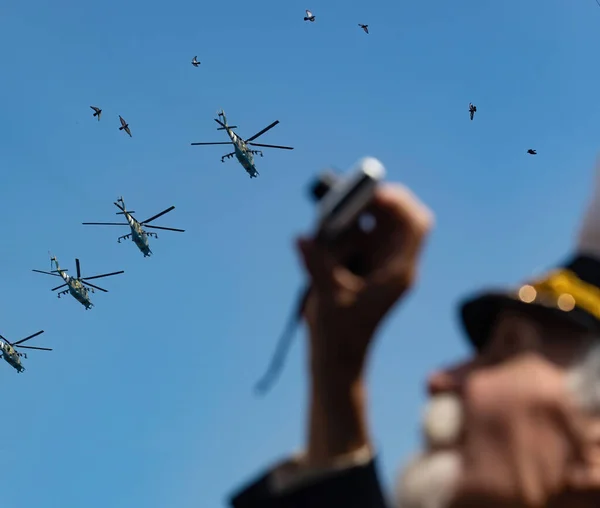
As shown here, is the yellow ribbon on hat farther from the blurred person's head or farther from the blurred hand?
the blurred hand

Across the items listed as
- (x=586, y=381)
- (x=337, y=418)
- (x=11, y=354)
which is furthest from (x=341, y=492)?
(x=11, y=354)

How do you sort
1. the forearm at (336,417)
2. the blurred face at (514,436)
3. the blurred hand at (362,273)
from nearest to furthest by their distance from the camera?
the blurred face at (514,436) → the blurred hand at (362,273) → the forearm at (336,417)

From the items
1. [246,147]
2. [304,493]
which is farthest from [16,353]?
[304,493]

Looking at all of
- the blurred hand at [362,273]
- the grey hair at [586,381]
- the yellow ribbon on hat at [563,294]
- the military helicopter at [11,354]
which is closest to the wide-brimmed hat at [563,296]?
the yellow ribbon on hat at [563,294]

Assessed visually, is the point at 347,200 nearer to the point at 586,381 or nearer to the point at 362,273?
the point at 362,273

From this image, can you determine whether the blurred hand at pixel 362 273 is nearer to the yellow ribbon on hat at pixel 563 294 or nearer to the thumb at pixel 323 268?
the thumb at pixel 323 268

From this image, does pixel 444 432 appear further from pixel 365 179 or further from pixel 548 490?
pixel 365 179

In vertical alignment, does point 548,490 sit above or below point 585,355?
below
